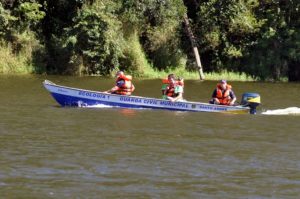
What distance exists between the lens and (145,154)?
11.6 metres

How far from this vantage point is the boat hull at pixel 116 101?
2053cm

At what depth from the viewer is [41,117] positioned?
56.1ft

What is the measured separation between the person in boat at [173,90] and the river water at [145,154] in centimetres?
112

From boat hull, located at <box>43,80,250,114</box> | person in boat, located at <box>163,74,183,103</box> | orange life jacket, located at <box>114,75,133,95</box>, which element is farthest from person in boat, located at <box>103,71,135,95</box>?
person in boat, located at <box>163,74,183,103</box>

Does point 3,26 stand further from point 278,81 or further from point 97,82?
point 278,81

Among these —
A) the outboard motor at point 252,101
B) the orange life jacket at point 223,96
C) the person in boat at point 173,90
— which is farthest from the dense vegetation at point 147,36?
the outboard motor at point 252,101

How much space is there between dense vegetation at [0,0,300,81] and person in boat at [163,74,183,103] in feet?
48.3

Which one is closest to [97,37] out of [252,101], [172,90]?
[172,90]

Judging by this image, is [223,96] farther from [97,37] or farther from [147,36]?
[147,36]

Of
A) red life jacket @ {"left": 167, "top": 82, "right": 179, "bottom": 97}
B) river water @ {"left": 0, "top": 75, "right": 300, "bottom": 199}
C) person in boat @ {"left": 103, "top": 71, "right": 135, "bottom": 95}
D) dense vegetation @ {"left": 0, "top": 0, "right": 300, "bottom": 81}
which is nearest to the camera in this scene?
river water @ {"left": 0, "top": 75, "right": 300, "bottom": 199}

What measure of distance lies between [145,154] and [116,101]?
930 cm

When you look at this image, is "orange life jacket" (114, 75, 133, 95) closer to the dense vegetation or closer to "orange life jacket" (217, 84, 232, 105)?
"orange life jacket" (217, 84, 232, 105)

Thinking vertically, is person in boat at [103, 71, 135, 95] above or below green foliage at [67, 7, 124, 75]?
below

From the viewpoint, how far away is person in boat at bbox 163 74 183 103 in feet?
68.8
